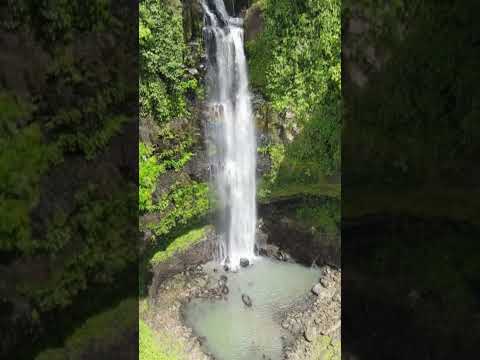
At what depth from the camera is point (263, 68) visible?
7035 mm

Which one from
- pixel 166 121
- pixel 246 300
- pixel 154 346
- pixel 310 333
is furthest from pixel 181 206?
pixel 310 333

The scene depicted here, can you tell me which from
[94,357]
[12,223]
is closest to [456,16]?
[12,223]

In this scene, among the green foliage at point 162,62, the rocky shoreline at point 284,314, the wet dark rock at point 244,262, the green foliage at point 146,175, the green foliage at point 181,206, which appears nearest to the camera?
the rocky shoreline at point 284,314

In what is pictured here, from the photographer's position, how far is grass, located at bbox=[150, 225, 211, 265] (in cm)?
643

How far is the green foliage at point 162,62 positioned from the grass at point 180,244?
2.28 meters

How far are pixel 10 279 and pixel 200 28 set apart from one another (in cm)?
511

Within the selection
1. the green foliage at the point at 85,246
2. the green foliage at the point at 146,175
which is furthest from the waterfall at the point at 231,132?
the green foliage at the point at 85,246

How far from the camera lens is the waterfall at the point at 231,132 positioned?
21.9 feet

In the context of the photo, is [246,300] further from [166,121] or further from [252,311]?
[166,121]

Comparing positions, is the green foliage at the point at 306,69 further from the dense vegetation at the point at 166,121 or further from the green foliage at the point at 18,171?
the green foliage at the point at 18,171

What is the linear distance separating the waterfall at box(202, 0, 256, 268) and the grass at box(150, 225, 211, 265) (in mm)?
461

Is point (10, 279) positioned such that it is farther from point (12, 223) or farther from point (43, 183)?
point (43, 183)

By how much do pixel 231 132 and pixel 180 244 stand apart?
2.45 metres

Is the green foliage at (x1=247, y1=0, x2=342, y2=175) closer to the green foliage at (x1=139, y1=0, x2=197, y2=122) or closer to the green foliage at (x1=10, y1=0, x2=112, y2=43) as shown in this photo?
the green foliage at (x1=139, y1=0, x2=197, y2=122)
